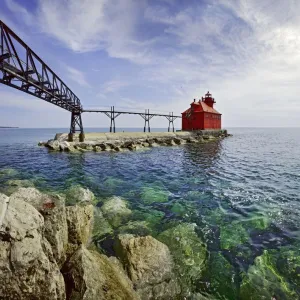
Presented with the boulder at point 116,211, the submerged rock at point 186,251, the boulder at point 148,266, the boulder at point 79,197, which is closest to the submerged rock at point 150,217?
the boulder at point 116,211

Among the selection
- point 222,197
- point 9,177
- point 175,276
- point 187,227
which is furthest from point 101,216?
point 9,177

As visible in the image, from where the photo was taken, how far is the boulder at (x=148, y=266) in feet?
14.7

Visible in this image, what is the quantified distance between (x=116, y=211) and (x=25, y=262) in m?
5.20

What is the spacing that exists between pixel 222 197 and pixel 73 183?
8885 millimetres

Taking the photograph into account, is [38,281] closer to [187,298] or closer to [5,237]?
[5,237]

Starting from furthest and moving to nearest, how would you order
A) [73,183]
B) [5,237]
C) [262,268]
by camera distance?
[73,183], [262,268], [5,237]

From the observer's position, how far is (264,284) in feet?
16.0

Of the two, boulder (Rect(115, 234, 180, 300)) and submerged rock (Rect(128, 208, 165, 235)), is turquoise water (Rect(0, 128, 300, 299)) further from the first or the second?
boulder (Rect(115, 234, 180, 300))

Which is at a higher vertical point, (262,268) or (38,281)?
(38,281)

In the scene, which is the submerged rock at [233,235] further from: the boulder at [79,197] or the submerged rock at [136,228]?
the boulder at [79,197]

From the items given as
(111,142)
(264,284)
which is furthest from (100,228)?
(111,142)

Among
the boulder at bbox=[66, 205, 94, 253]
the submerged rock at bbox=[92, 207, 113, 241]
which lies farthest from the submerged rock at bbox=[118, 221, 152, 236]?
the boulder at bbox=[66, 205, 94, 253]

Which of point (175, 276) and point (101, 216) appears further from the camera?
point (101, 216)

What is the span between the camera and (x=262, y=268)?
17.7ft
